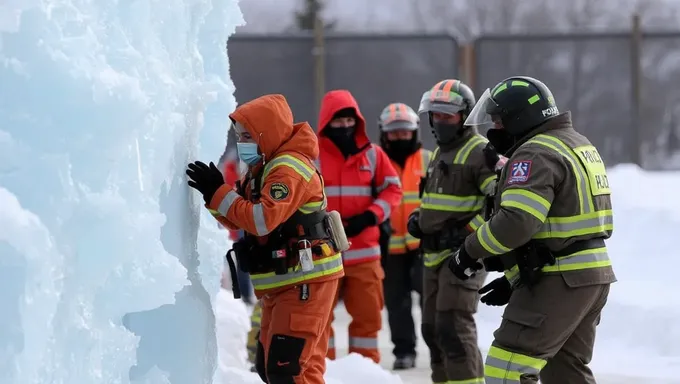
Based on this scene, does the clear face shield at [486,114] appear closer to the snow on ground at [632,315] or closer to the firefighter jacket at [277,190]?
the firefighter jacket at [277,190]

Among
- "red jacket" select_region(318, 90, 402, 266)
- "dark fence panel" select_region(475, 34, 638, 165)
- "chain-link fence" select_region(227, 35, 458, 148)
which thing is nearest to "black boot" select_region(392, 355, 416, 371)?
"red jacket" select_region(318, 90, 402, 266)

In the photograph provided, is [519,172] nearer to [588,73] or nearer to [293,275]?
[293,275]

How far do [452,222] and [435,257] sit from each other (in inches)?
7.9

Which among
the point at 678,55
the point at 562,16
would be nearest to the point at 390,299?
the point at 678,55

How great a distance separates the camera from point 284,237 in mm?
4844

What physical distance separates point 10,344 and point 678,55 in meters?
11.0

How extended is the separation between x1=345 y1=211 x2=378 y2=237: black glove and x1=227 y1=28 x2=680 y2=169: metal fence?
5.97m

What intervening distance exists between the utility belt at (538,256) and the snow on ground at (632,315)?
1.88 metres

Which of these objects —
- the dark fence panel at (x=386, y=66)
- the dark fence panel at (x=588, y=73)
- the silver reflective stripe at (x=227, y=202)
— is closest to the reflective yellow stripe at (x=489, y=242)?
the silver reflective stripe at (x=227, y=202)

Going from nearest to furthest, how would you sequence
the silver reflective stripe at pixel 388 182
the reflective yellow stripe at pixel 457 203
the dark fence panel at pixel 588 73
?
1. the reflective yellow stripe at pixel 457 203
2. the silver reflective stripe at pixel 388 182
3. the dark fence panel at pixel 588 73

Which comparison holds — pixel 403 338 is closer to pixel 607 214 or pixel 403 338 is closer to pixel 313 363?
pixel 313 363

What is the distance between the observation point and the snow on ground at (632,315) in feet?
23.4

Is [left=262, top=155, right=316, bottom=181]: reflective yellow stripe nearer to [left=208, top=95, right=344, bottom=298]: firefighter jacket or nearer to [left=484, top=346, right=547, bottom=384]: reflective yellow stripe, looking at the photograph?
[left=208, top=95, right=344, bottom=298]: firefighter jacket

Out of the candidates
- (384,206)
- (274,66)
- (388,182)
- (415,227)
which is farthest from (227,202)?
(274,66)
